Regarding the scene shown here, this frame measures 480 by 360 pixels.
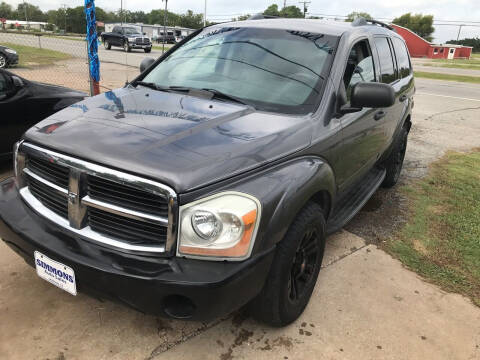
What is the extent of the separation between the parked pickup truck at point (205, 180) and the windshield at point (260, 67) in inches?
0.5

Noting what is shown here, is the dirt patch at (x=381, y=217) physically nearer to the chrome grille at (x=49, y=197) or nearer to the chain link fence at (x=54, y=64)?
the chrome grille at (x=49, y=197)

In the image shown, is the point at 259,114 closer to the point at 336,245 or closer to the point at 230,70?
the point at 230,70

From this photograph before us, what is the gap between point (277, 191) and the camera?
1993mm

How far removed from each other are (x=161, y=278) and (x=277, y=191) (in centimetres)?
68

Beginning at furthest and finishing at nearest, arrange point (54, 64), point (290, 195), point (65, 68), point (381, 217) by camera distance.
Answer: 1. point (54, 64)
2. point (65, 68)
3. point (381, 217)
4. point (290, 195)

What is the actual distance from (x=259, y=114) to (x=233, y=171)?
68 cm

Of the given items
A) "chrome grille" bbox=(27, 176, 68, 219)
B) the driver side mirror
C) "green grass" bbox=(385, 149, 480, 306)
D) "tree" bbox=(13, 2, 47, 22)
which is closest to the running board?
"green grass" bbox=(385, 149, 480, 306)

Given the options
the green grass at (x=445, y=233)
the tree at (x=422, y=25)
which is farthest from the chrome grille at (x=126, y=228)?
the tree at (x=422, y=25)

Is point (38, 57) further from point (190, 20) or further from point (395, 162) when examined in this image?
point (190, 20)

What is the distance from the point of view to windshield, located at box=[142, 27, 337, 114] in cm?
270

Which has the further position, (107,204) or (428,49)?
(428,49)

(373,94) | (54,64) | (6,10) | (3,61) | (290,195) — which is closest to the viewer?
(290,195)

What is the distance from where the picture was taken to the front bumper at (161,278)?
1.77 metres

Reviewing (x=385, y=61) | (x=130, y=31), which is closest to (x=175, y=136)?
(x=385, y=61)
